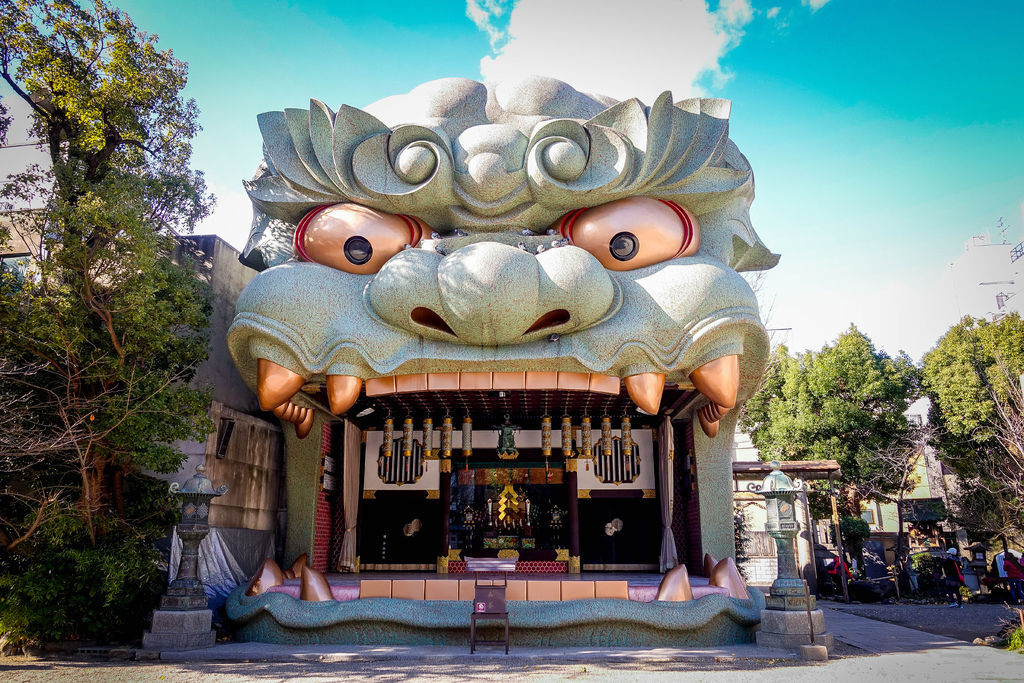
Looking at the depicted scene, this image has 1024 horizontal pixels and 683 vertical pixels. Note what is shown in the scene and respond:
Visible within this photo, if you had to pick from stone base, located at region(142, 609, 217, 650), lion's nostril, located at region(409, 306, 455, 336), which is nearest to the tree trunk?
stone base, located at region(142, 609, 217, 650)

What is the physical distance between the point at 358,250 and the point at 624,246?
140 inches

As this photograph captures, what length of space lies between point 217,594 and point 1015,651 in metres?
10.1

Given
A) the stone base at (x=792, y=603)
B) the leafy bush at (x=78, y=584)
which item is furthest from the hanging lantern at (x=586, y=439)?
the leafy bush at (x=78, y=584)

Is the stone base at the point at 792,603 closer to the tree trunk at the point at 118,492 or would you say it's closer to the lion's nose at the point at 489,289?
the lion's nose at the point at 489,289

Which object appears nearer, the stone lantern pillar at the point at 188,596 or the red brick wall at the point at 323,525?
the stone lantern pillar at the point at 188,596

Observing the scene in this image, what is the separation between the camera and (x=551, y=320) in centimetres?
866

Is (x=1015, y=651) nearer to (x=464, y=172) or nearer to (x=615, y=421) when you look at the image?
(x=615, y=421)

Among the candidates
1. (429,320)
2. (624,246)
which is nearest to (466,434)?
(429,320)

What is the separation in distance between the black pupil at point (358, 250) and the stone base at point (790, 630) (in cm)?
679

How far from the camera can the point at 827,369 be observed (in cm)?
2241

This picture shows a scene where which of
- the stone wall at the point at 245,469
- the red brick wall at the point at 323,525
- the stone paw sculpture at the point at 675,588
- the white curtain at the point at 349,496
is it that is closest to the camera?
the stone paw sculpture at the point at 675,588

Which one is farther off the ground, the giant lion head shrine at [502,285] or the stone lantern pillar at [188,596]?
the giant lion head shrine at [502,285]

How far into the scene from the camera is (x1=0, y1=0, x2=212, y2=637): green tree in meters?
7.62

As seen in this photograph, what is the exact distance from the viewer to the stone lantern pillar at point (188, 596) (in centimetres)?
778
